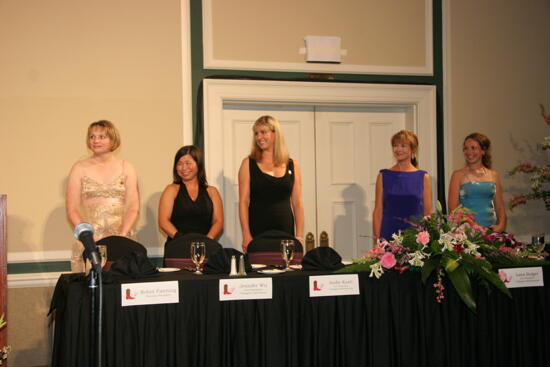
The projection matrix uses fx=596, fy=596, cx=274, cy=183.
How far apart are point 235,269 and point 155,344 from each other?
0.50 meters

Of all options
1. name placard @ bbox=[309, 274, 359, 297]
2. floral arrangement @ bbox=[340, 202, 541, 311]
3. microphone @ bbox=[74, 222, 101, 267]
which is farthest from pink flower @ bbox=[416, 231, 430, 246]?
microphone @ bbox=[74, 222, 101, 267]

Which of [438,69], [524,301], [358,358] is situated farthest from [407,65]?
[358,358]

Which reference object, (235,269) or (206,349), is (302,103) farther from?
(206,349)

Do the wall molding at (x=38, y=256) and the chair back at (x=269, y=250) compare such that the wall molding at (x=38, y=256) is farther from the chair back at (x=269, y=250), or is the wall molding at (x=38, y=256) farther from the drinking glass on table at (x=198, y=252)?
the drinking glass on table at (x=198, y=252)

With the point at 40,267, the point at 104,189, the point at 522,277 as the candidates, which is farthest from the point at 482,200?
the point at 40,267

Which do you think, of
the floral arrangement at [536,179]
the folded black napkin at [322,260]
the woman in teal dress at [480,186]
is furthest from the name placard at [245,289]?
the floral arrangement at [536,179]

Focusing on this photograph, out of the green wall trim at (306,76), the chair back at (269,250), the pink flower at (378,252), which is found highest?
the green wall trim at (306,76)

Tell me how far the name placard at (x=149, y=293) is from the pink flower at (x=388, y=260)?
0.95 meters

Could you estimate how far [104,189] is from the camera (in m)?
4.25

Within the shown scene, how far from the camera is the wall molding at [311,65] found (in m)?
5.18

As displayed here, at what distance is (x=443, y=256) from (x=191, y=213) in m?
1.98

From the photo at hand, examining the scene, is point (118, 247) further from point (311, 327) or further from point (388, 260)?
point (388, 260)

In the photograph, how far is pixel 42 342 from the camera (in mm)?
4742

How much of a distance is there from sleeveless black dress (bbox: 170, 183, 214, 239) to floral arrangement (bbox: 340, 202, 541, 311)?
1.61 meters
